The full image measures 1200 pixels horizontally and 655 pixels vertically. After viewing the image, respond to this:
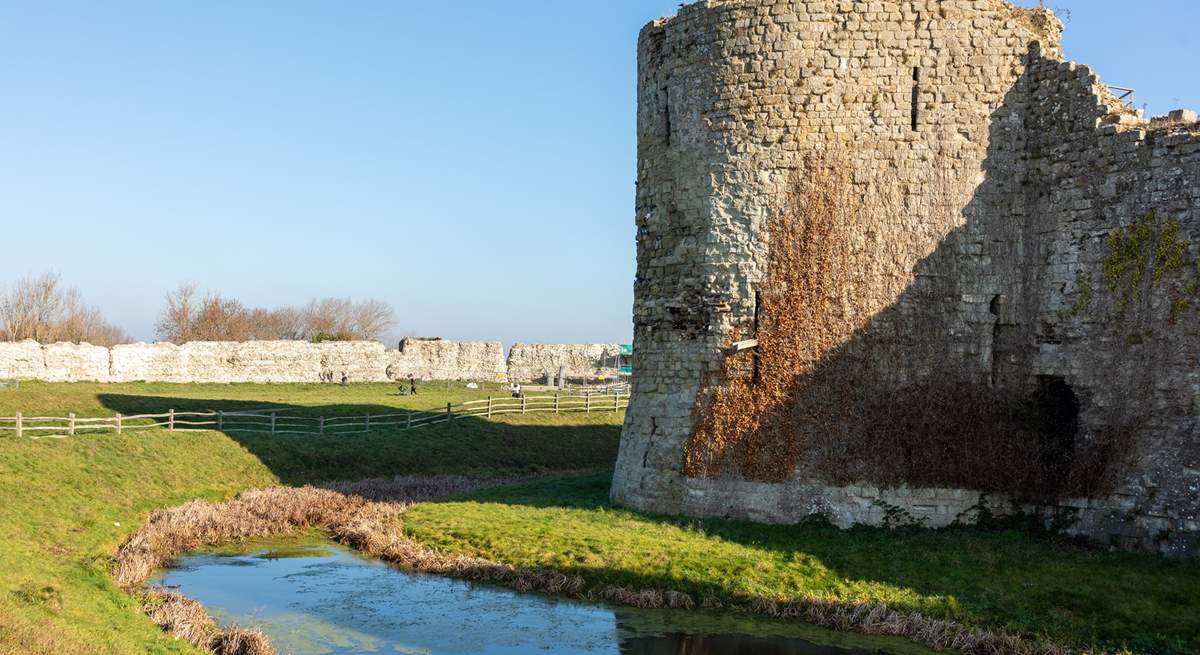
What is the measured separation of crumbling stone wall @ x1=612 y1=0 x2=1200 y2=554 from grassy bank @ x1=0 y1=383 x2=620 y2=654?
908 cm

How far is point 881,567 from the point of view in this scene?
14695mm

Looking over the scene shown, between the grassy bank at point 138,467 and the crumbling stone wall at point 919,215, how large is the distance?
29.8 feet

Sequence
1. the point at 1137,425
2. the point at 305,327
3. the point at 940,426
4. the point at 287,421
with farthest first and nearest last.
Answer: the point at 305,327 → the point at 287,421 → the point at 940,426 → the point at 1137,425

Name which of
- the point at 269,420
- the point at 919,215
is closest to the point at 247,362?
the point at 269,420

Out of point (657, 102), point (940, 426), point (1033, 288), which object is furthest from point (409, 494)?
point (1033, 288)

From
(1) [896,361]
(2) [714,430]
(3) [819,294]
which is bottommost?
(2) [714,430]

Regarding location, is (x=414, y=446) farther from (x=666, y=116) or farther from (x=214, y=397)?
(x=666, y=116)

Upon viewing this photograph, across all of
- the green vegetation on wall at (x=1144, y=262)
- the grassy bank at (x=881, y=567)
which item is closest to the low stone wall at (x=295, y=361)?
the grassy bank at (x=881, y=567)

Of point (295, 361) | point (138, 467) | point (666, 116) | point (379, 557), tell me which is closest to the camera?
point (379, 557)

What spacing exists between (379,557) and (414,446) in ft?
36.2

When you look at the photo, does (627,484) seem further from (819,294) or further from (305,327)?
(305,327)

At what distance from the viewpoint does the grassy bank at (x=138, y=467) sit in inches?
467

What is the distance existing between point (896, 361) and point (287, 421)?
18.0 m

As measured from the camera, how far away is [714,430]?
1800cm
